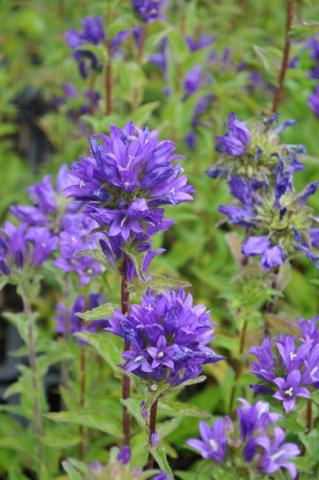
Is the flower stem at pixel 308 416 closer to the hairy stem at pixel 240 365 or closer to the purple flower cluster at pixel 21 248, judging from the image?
the hairy stem at pixel 240 365

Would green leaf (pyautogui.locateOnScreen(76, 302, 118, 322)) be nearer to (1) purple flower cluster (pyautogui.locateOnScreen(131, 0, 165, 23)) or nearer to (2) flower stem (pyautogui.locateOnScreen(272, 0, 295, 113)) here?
(2) flower stem (pyautogui.locateOnScreen(272, 0, 295, 113))

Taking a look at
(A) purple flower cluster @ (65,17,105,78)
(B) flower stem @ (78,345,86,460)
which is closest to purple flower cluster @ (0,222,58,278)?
(B) flower stem @ (78,345,86,460)

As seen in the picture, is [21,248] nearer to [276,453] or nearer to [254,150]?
[254,150]

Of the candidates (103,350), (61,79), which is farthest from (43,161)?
(103,350)

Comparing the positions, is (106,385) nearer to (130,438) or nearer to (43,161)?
(130,438)

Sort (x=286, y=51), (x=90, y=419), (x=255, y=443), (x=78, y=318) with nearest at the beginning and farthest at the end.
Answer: (x=255, y=443) → (x=90, y=419) → (x=78, y=318) → (x=286, y=51)

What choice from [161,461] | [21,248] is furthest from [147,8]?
[161,461]

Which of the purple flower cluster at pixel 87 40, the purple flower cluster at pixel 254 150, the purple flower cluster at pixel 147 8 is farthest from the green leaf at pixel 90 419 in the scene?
the purple flower cluster at pixel 147 8
